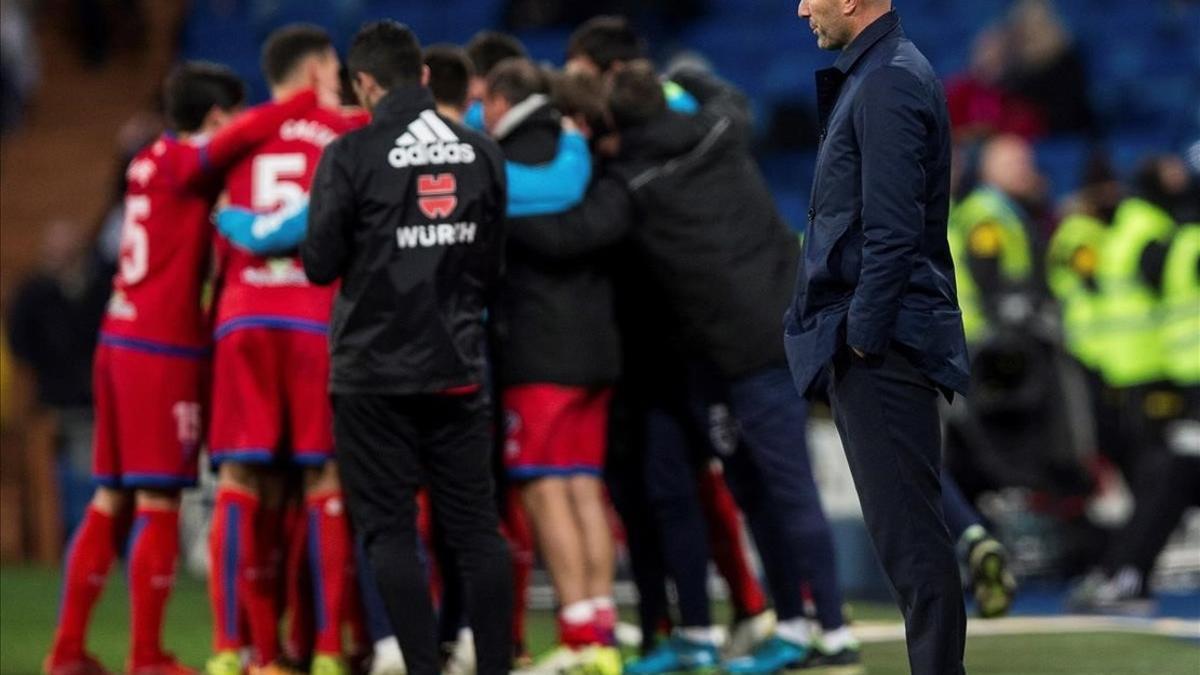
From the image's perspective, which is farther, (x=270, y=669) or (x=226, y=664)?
(x=270, y=669)

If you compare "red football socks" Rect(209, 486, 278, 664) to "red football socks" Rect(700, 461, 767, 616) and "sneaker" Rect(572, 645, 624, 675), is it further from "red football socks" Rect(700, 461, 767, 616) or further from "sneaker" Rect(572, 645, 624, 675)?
"red football socks" Rect(700, 461, 767, 616)

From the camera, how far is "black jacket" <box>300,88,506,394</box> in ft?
22.1

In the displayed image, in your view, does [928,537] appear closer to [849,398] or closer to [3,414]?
[849,398]

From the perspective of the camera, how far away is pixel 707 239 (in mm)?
8172

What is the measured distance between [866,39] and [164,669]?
3.59 metres

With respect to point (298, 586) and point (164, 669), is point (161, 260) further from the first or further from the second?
point (164, 669)

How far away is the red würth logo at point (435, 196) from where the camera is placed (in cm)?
681

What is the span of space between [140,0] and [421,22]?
8.33ft

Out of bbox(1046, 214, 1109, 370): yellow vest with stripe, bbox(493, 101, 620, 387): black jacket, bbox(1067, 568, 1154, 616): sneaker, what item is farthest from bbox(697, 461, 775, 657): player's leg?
bbox(1046, 214, 1109, 370): yellow vest with stripe

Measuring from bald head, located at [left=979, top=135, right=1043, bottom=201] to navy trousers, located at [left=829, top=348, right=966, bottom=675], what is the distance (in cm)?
670

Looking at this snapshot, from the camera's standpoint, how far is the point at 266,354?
7738mm

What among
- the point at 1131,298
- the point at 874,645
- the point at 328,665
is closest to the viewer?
the point at 328,665

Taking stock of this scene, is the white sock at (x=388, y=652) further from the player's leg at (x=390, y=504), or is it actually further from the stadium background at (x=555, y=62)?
the stadium background at (x=555, y=62)

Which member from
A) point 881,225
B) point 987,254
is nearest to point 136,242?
point 881,225
